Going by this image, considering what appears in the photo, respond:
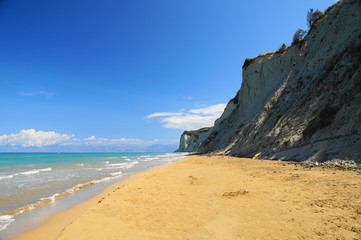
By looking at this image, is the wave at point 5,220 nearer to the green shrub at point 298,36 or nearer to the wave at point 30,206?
the wave at point 30,206

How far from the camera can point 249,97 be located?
40.4 meters

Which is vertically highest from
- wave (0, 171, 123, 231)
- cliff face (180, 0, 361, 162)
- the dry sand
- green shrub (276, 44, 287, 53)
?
green shrub (276, 44, 287, 53)

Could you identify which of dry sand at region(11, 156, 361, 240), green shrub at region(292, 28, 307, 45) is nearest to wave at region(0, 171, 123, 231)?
dry sand at region(11, 156, 361, 240)

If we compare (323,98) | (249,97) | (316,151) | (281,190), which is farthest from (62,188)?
(249,97)

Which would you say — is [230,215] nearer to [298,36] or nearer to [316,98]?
[316,98]

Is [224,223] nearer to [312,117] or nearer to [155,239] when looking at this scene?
[155,239]

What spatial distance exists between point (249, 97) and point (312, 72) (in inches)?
635

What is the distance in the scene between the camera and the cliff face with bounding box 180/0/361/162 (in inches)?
573

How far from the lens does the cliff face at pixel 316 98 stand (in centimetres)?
1456

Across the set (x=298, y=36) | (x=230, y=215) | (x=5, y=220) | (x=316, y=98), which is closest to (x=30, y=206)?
(x=5, y=220)

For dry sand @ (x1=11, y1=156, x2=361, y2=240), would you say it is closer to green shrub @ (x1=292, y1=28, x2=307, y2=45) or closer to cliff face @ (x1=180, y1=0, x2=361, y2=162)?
cliff face @ (x1=180, y1=0, x2=361, y2=162)

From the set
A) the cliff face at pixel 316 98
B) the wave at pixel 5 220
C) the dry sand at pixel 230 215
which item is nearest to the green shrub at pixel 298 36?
the cliff face at pixel 316 98

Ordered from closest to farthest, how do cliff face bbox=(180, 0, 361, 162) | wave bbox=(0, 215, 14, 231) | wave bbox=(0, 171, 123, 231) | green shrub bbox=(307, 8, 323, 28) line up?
wave bbox=(0, 215, 14, 231), wave bbox=(0, 171, 123, 231), cliff face bbox=(180, 0, 361, 162), green shrub bbox=(307, 8, 323, 28)

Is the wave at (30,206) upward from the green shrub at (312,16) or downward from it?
downward
